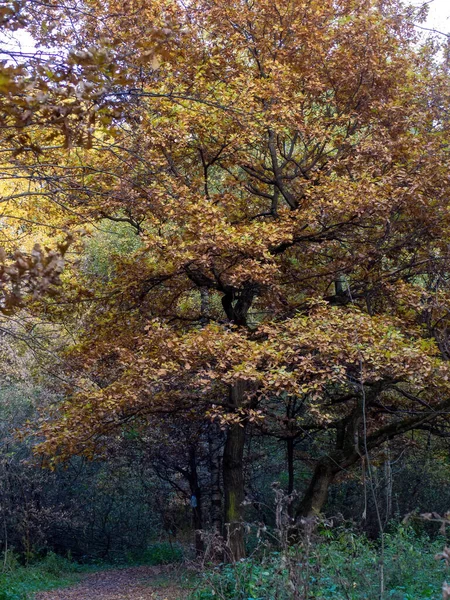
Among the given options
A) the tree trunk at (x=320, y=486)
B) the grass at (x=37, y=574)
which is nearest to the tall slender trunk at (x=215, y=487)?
the tree trunk at (x=320, y=486)

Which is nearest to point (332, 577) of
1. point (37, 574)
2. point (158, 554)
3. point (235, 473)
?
point (235, 473)

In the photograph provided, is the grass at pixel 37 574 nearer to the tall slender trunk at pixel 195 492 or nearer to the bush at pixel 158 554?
the bush at pixel 158 554

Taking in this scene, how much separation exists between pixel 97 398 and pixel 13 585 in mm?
4902

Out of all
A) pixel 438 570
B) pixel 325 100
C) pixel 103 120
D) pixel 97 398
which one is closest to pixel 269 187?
pixel 325 100

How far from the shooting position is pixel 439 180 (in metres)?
9.27

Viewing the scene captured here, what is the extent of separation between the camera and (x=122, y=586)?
11391 millimetres

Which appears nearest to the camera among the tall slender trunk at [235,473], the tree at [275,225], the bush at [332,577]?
the bush at [332,577]

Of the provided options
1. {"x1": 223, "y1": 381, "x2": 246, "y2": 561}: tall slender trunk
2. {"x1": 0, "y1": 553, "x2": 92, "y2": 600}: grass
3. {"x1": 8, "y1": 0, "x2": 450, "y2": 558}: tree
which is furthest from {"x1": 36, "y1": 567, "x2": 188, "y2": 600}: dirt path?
{"x1": 8, "y1": 0, "x2": 450, "y2": 558}: tree

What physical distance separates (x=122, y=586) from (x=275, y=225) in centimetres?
673

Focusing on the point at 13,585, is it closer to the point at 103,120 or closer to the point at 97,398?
the point at 97,398

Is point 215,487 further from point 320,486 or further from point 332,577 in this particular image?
point 332,577

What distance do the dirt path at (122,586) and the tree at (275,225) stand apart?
1.72 metres

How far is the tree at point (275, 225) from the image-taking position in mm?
8188

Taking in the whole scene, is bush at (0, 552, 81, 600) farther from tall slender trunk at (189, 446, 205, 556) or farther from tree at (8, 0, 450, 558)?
tree at (8, 0, 450, 558)
